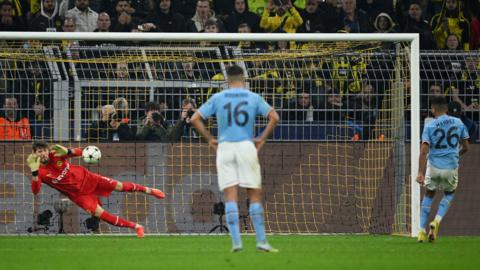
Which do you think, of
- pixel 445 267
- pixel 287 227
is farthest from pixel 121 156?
pixel 445 267

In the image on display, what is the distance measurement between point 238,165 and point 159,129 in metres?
6.59

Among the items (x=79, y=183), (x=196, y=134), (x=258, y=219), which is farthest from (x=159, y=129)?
(x=258, y=219)

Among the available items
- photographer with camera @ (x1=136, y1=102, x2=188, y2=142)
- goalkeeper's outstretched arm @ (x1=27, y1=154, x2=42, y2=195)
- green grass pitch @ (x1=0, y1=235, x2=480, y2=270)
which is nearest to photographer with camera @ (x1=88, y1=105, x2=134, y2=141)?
photographer with camera @ (x1=136, y1=102, x2=188, y2=142)

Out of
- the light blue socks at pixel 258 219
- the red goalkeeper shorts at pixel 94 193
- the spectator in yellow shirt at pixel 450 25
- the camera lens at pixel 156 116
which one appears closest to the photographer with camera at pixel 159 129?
the camera lens at pixel 156 116

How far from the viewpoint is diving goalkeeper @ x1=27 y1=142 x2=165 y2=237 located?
17141 mm

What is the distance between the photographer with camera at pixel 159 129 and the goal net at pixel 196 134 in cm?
2

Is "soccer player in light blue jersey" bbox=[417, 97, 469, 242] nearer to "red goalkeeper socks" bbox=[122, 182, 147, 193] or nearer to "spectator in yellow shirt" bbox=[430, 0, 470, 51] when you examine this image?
"red goalkeeper socks" bbox=[122, 182, 147, 193]

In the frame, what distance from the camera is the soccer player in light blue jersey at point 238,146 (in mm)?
12508

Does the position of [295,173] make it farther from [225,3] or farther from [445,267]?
[445,267]

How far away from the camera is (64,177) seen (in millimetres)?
17406

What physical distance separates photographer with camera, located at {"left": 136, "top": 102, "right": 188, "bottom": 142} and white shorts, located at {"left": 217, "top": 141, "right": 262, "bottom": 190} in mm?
6384

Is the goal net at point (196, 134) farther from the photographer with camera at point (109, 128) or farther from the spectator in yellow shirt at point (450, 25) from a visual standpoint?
the spectator in yellow shirt at point (450, 25)

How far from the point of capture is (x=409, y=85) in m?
18.7

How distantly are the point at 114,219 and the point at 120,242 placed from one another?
1.41 metres
